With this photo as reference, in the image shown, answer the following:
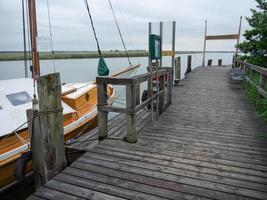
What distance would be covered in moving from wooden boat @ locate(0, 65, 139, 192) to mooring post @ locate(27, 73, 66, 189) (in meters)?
1.40

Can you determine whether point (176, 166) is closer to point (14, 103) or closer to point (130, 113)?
point (130, 113)

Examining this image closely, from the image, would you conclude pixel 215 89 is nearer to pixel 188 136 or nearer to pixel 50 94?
pixel 188 136

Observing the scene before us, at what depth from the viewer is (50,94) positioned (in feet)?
9.96

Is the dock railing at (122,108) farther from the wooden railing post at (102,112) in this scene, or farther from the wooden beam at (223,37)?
the wooden beam at (223,37)

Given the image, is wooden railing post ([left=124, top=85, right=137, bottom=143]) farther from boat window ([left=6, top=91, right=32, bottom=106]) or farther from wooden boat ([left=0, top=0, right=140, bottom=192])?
boat window ([left=6, top=91, right=32, bottom=106])

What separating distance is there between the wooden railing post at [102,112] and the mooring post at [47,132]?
99 cm

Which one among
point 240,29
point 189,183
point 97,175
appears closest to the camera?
point 189,183

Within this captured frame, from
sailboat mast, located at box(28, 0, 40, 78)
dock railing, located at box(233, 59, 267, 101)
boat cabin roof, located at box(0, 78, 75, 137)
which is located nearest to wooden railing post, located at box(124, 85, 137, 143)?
boat cabin roof, located at box(0, 78, 75, 137)

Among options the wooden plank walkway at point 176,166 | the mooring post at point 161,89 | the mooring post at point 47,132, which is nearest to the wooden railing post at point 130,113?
the wooden plank walkway at point 176,166

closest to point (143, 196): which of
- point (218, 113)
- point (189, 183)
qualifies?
point (189, 183)

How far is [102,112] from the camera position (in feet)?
13.6

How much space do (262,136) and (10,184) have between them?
4868 millimetres

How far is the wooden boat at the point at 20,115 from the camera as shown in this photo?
4.50 metres

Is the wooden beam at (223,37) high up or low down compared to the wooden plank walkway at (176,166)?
up
